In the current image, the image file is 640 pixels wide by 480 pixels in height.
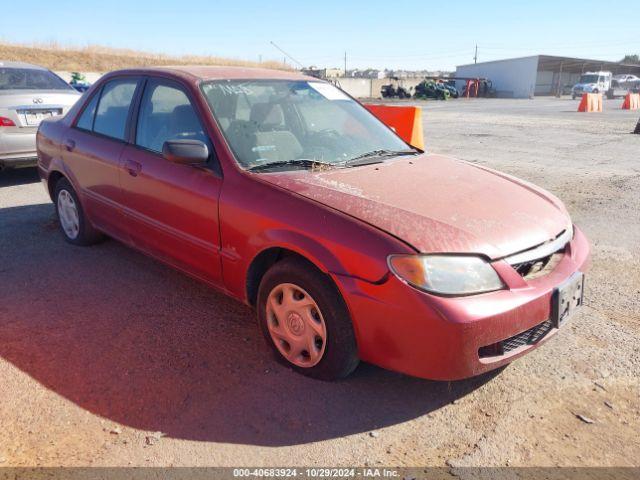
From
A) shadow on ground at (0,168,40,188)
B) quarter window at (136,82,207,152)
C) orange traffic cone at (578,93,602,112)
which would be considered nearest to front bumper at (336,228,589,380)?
quarter window at (136,82,207,152)

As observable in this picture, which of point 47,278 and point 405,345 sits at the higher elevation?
point 405,345

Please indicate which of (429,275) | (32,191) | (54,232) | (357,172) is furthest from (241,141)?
(32,191)

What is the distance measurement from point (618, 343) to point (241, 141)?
101 inches

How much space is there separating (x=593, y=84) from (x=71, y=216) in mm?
50328

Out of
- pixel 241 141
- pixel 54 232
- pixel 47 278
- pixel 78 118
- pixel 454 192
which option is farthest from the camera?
pixel 54 232

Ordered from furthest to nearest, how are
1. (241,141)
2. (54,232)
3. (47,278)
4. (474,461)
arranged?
(54,232) → (47,278) → (241,141) → (474,461)

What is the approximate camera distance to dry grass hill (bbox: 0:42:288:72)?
4206 cm

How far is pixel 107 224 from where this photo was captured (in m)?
4.16

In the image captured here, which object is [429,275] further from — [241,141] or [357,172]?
[241,141]

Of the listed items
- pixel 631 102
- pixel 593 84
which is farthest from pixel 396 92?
pixel 631 102

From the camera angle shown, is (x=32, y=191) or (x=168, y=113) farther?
(x=32, y=191)

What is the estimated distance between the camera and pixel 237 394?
2.66 metres

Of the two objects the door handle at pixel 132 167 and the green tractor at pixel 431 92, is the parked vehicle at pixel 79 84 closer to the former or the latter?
the door handle at pixel 132 167

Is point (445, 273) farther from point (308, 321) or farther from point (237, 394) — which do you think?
point (237, 394)
